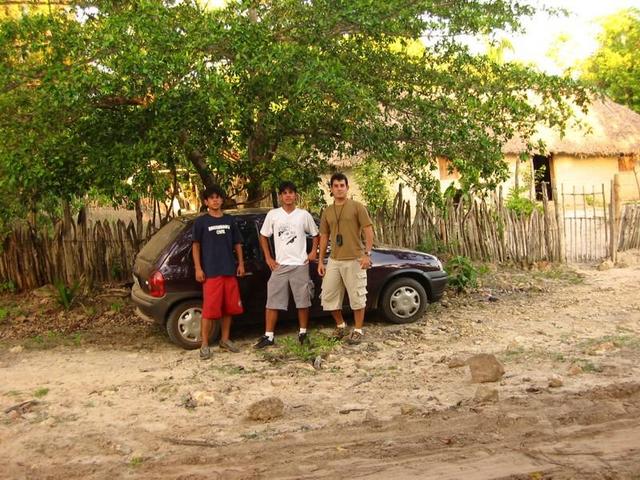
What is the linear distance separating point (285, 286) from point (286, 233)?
529 mm

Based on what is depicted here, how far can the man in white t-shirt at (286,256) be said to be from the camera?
642 centimetres

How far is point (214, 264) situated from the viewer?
623cm

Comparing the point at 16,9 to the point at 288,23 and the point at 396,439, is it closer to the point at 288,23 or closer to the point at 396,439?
the point at 288,23

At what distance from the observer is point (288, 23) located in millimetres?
6844

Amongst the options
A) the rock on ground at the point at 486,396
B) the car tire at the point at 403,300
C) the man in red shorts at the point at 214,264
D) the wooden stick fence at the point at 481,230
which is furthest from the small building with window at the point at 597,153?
the rock on ground at the point at 486,396

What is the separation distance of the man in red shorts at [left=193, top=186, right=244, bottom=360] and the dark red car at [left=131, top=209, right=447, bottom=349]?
0.31m

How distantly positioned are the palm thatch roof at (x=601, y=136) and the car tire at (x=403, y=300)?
1571 centimetres

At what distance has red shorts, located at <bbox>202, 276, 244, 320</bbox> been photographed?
6227mm

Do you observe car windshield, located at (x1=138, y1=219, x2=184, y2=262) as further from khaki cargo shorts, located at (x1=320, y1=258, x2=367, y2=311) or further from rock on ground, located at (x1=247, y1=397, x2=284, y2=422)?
rock on ground, located at (x1=247, y1=397, x2=284, y2=422)

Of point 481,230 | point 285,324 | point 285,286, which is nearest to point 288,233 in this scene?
point 285,286

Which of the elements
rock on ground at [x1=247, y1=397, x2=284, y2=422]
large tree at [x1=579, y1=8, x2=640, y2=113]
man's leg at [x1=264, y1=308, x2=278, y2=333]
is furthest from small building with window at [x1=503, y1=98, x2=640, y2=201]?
rock on ground at [x1=247, y1=397, x2=284, y2=422]

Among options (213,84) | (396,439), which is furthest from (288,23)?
(396,439)

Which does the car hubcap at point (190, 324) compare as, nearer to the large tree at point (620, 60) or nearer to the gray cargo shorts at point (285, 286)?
the gray cargo shorts at point (285, 286)

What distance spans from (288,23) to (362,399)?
13.3ft
